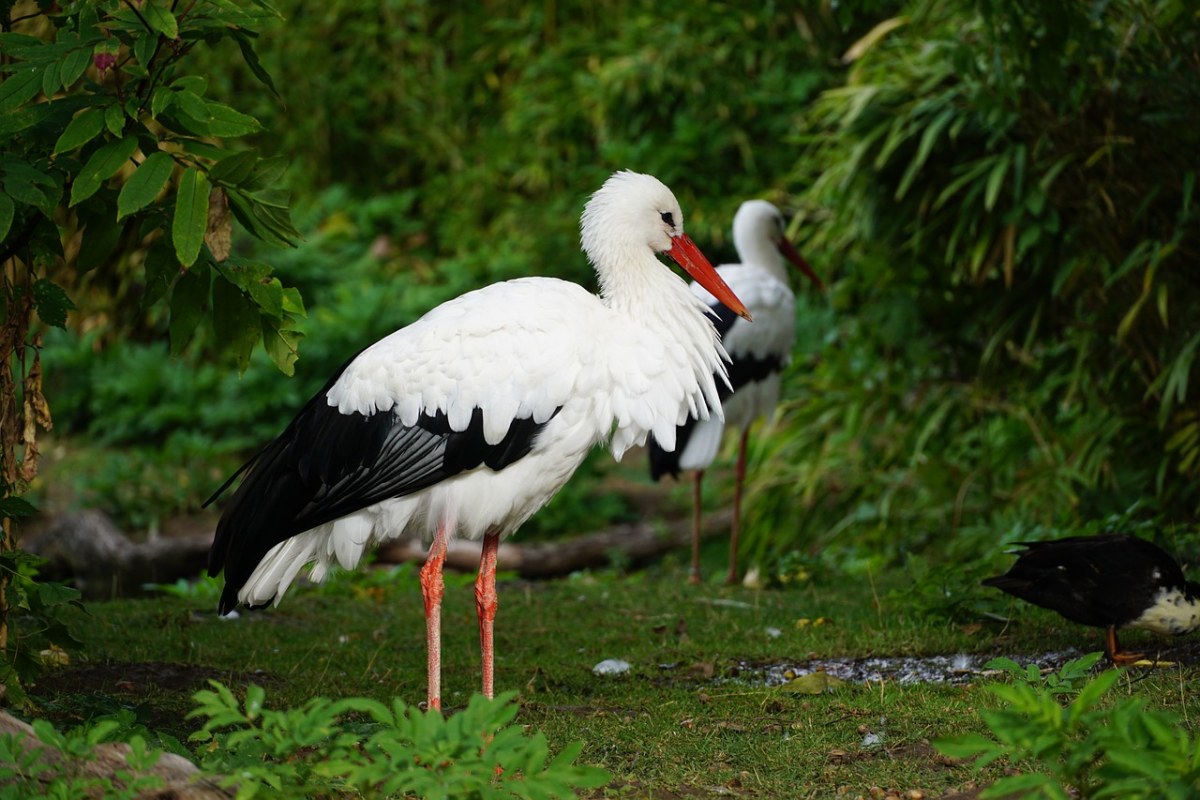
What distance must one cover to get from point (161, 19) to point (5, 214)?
0.65 m

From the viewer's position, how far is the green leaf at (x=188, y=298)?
4164mm

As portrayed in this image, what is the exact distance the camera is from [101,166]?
3.78 m

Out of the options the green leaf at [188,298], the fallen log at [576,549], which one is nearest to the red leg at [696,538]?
the fallen log at [576,549]

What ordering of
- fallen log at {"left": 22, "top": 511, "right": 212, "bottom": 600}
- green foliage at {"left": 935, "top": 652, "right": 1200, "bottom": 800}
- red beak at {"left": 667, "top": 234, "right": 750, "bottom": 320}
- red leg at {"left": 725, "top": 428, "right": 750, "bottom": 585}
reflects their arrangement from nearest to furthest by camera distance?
green foliage at {"left": 935, "top": 652, "right": 1200, "bottom": 800} → red beak at {"left": 667, "top": 234, "right": 750, "bottom": 320} → red leg at {"left": 725, "top": 428, "right": 750, "bottom": 585} → fallen log at {"left": 22, "top": 511, "right": 212, "bottom": 600}

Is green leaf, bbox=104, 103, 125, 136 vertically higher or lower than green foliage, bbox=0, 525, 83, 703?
higher

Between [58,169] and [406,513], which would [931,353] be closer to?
[406,513]

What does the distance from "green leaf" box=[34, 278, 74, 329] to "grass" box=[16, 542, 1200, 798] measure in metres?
1.15

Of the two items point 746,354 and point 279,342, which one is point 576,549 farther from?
point 279,342

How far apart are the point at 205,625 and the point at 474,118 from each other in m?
9.20

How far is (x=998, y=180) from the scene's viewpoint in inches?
290

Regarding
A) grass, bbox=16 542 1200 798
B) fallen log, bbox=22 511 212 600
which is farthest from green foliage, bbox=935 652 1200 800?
fallen log, bbox=22 511 212 600

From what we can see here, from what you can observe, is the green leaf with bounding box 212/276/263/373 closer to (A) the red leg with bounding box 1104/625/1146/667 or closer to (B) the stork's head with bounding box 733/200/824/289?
(A) the red leg with bounding box 1104/625/1146/667

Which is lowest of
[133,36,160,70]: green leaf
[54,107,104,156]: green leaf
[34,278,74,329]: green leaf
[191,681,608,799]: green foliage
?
[191,681,608,799]: green foliage

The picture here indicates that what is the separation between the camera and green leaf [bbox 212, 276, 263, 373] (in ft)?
13.7
